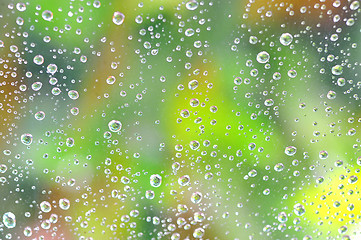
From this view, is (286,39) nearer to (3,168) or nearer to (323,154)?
(323,154)

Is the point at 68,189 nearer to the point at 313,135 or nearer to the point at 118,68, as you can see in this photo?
the point at 118,68

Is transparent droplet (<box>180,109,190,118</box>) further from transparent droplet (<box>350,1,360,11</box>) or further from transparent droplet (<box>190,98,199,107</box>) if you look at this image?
transparent droplet (<box>350,1,360,11</box>)

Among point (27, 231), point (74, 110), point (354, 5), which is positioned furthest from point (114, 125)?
point (354, 5)

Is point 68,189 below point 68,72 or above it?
below

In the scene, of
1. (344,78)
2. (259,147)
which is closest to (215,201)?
(259,147)

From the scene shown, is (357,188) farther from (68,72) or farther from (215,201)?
(68,72)

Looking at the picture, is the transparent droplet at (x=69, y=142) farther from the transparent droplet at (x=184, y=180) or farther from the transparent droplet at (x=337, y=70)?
the transparent droplet at (x=337, y=70)

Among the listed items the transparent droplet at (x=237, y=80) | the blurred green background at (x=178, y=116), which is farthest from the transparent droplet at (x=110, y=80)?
the transparent droplet at (x=237, y=80)
